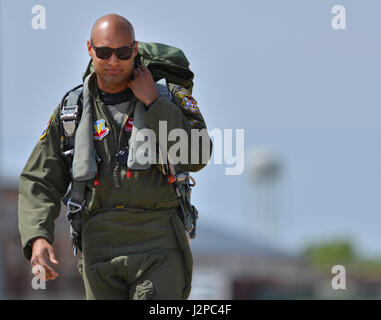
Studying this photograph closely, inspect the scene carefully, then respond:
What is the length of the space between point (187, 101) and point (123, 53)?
463 millimetres

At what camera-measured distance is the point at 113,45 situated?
5359 millimetres

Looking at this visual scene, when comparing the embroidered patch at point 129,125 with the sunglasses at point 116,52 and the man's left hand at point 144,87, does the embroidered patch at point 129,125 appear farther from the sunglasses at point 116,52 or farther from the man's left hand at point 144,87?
the sunglasses at point 116,52

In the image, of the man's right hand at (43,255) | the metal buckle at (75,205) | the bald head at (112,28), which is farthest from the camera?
the metal buckle at (75,205)

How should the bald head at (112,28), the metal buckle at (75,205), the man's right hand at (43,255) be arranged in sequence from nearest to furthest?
the man's right hand at (43,255) → the bald head at (112,28) → the metal buckle at (75,205)

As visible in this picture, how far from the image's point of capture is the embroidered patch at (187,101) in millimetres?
5562

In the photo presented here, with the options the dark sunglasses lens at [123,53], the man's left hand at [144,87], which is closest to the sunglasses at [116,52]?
the dark sunglasses lens at [123,53]

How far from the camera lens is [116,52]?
537cm

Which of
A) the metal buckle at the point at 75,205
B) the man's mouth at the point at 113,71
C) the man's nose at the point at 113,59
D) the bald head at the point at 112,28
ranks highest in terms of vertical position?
the bald head at the point at 112,28

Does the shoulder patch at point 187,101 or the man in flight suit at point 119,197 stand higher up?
the shoulder patch at point 187,101

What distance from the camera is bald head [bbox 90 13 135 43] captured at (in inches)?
211

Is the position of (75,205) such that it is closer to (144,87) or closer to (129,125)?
(129,125)

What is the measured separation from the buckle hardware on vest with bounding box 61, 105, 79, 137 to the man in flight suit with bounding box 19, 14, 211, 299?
86 millimetres

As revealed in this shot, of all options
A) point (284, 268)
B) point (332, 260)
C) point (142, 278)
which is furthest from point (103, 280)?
point (332, 260)
